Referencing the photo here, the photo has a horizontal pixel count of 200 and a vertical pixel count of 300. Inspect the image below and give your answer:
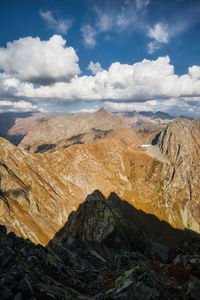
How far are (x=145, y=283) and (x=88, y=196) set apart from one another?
161 metres

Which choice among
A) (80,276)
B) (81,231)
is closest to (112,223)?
(81,231)

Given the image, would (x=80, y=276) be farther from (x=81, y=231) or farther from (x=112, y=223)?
(x=112, y=223)

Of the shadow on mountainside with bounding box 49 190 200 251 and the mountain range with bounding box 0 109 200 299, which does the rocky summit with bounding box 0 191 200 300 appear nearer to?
the mountain range with bounding box 0 109 200 299

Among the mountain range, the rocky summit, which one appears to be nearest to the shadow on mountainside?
the mountain range

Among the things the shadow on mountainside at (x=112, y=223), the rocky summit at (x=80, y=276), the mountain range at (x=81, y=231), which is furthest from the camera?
the shadow on mountainside at (x=112, y=223)

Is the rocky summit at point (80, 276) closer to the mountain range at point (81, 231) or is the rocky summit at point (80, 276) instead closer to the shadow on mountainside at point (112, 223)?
the mountain range at point (81, 231)

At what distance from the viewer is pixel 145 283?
14.6m

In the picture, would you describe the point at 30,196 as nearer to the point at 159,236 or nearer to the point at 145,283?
the point at 145,283

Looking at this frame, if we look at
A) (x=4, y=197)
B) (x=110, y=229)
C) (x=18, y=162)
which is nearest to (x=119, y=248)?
(x=110, y=229)

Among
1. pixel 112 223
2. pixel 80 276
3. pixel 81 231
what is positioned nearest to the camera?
pixel 80 276

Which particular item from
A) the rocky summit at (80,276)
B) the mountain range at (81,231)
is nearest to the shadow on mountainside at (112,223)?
the mountain range at (81,231)

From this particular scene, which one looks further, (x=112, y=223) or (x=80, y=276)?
(x=112, y=223)

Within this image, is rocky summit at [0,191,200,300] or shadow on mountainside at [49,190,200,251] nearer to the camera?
rocky summit at [0,191,200,300]

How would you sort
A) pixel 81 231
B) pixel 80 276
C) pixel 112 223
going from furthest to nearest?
pixel 112 223 < pixel 81 231 < pixel 80 276
